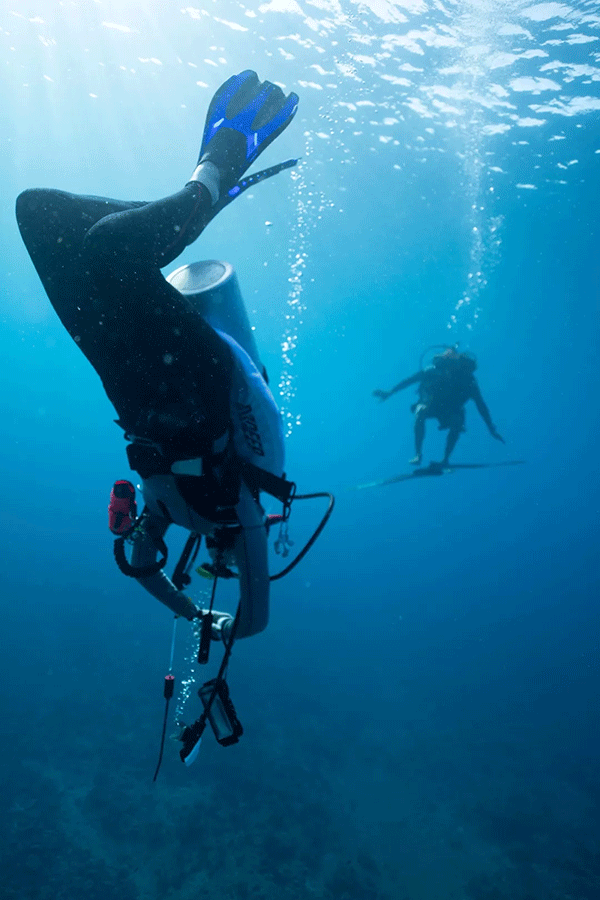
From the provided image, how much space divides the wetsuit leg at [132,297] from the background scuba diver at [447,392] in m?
9.96

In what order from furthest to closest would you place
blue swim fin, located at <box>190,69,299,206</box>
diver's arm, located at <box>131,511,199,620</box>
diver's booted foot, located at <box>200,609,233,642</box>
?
diver's booted foot, located at <box>200,609,233,642</box>, diver's arm, located at <box>131,511,199,620</box>, blue swim fin, located at <box>190,69,299,206</box>

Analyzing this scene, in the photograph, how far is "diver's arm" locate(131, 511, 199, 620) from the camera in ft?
8.19

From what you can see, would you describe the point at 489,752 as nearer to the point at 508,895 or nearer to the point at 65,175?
the point at 508,895

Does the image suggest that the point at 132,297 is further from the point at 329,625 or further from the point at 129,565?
the point at 329,625

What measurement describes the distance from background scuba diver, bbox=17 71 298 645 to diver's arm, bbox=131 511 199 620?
21 centimetres

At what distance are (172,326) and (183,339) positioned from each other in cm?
6

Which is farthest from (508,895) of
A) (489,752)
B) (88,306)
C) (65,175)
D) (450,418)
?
(65,175)

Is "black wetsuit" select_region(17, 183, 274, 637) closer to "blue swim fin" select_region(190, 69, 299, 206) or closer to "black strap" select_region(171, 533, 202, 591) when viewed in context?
"blue swim fin" select_region(190, 69, 299, 206)

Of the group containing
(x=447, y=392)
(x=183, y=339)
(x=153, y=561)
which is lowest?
(x=447, y=392)

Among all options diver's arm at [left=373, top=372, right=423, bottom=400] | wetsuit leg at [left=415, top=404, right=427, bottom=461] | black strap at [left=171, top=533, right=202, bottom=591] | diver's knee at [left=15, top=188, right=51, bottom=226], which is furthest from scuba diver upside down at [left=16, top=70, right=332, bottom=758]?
wetsuit leg at [left=415, top=404, right=427, bottom=461]

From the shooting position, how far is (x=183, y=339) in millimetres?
1751

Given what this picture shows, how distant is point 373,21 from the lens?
13805 mm

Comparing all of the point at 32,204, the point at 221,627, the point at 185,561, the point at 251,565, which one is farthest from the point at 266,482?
the point at 32,204

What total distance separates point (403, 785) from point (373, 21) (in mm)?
21908
